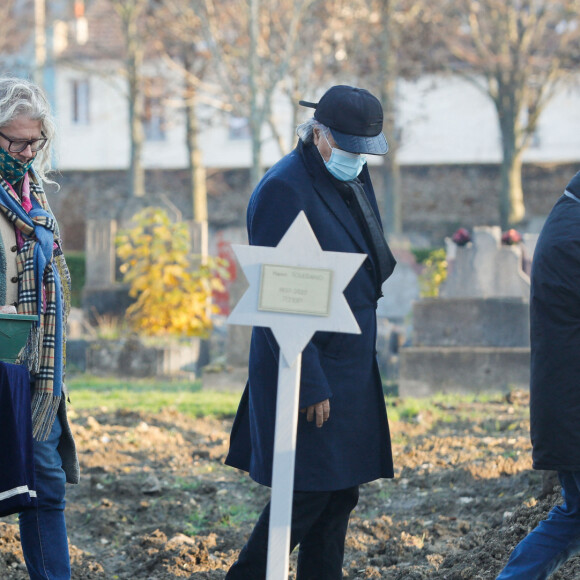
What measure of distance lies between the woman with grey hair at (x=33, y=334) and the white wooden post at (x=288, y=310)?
0.75 meters

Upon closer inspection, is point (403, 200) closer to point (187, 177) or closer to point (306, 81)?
point (187, 177)

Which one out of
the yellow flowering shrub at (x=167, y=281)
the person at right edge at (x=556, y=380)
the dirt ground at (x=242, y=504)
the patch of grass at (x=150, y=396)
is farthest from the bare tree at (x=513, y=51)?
the person at right edge at (x=556, y=380)

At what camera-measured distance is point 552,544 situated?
3730 millimetres

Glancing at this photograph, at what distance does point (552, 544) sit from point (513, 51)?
23201 millimetres

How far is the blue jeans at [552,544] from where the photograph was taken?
372 centimetres

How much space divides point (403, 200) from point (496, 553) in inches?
1018

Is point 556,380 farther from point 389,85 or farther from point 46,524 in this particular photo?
point 389,85

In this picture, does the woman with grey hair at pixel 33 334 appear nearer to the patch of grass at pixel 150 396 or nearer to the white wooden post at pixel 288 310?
the white wooden post at pixel 288 310

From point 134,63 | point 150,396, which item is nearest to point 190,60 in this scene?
point 134,63

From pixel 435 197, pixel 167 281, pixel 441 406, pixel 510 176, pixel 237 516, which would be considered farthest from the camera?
pixel 435 197

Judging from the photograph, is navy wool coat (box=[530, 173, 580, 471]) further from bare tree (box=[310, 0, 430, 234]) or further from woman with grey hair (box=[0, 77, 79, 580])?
bare tree (box=[310, 0, 430, 234])

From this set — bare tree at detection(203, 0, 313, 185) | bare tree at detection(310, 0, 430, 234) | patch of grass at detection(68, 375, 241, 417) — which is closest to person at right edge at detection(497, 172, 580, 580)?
patch of grass at detection(68, 375, 241, 417)

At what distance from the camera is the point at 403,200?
98.8ft

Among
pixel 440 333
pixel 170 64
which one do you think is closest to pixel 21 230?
pixel 440 333
